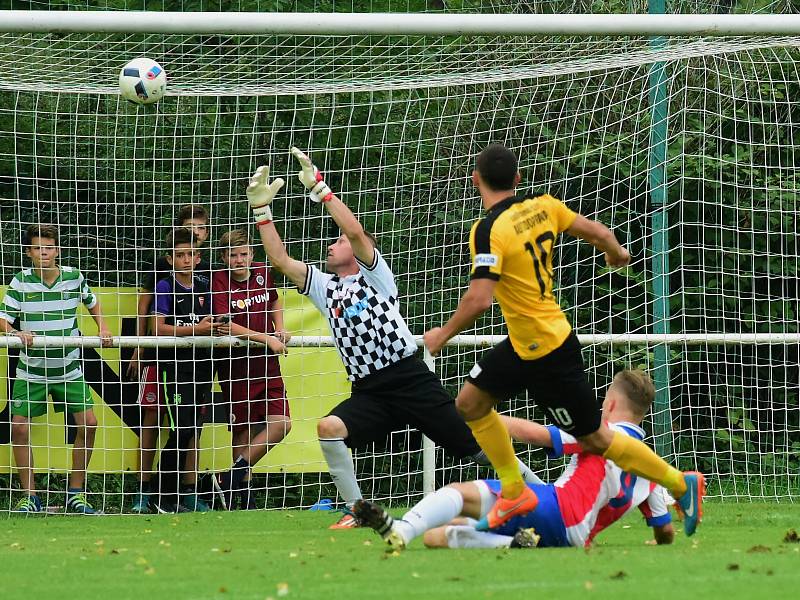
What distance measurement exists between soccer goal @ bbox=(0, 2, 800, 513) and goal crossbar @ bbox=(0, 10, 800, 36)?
0.48 meters

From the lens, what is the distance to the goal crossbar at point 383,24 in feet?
26.5

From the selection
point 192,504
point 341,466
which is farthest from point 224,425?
point 341,466

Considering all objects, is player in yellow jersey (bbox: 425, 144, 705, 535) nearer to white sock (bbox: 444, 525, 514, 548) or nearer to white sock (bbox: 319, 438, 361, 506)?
white sock (bbox: 444, 525, 514, 548)

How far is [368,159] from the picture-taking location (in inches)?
403

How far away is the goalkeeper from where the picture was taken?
7.87m

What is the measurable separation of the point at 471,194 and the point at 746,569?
5.37 m

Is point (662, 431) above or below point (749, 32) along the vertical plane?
below

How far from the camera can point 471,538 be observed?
19.9 ft

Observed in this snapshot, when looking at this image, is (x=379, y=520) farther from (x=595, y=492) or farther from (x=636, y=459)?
(x=636, y=459)

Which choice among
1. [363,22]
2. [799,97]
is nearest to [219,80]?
[363,22]

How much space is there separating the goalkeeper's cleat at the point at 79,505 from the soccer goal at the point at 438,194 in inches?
9.5

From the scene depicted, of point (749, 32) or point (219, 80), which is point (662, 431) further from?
point (219, 80)

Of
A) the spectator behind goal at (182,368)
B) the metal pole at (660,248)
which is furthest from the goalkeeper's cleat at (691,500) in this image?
the spectator behind goal at (182,368)

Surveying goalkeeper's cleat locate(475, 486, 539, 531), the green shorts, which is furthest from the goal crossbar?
goalkeeper's cleat locate(475, 486, 539, 531)
